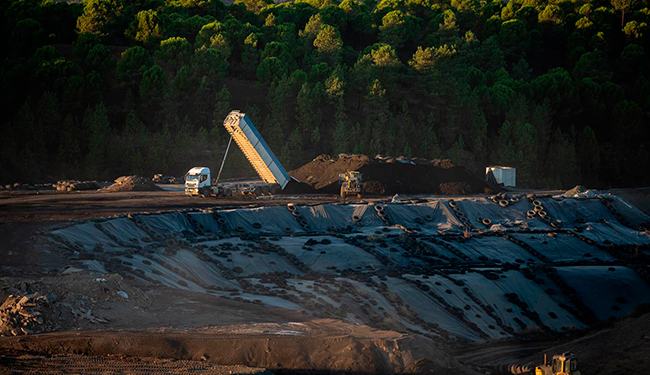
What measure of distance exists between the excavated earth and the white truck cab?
250 inches

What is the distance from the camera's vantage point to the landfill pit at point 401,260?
2775 cm

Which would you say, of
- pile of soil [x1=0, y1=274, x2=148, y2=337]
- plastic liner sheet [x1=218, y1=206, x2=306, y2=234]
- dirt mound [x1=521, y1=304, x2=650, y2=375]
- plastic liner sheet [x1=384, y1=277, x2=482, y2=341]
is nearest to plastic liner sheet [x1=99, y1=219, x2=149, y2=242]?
plastic liner sheet [x1=218, y1=206, x2=306, y2=234]

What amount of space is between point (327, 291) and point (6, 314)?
1227 centimetres

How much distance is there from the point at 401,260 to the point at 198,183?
16.7 metres

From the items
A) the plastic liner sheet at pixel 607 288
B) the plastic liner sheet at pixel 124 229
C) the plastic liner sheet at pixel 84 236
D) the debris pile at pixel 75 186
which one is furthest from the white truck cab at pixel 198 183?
the plastic liner sheet at pixel 607 288

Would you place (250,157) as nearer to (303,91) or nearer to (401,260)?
(401,260)

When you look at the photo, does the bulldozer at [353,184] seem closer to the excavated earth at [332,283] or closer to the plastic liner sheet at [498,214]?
the excavated earth at [332,283]

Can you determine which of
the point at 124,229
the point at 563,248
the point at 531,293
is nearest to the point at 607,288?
the point at 531,293

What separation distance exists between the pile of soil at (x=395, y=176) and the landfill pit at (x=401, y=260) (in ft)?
33.5

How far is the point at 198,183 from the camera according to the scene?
155 ft

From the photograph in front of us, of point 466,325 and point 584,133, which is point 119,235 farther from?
point 584,133

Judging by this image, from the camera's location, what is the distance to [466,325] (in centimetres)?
2888

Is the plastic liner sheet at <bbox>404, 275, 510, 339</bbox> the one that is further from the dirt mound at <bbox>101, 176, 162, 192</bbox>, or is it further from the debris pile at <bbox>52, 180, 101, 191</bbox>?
the debris pile at <bbox>52, 180, 101, 191</bbox>

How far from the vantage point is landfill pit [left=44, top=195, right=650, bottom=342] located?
91.0ft
